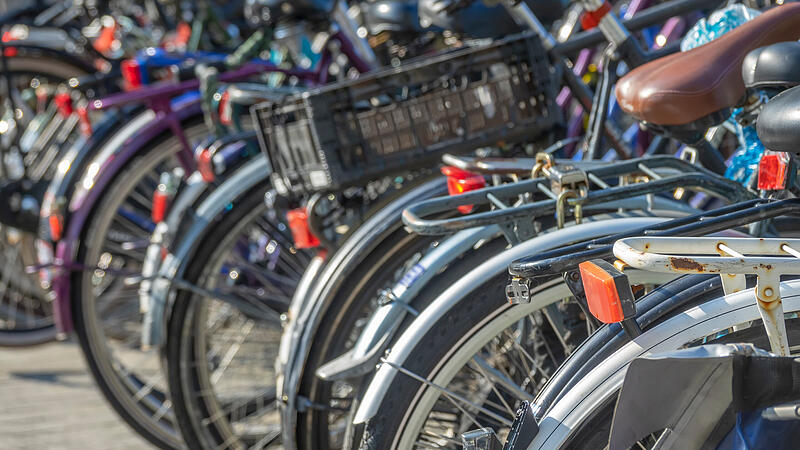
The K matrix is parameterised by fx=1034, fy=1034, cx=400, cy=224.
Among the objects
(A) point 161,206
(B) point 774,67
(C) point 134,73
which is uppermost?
(C) point 134,73

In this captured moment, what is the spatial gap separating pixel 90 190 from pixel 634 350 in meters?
2.81

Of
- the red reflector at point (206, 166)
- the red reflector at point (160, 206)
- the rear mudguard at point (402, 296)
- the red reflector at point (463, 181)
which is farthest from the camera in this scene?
the red reflector at point (160, 206)

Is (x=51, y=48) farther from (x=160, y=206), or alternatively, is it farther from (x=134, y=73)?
(x=160, y=206)

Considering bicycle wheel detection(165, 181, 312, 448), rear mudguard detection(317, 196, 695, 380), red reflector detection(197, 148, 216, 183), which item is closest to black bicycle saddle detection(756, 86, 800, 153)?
rear mudguard detection(317, 196, 695, 380)

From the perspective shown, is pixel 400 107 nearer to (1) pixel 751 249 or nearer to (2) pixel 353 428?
(2) pixel 353 428

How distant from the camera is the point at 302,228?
273 cm

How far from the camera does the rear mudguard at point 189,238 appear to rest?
3.14 metres

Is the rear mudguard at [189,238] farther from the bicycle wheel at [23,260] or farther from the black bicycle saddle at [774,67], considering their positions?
the bicycle wheel at [23,260]

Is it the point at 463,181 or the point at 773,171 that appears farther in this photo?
the point at 463,181

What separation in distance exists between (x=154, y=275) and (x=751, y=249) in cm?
223

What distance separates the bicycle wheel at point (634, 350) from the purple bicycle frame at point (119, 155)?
232cm

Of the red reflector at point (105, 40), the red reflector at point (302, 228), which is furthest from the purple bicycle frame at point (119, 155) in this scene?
the red reflector at point (105, 40)

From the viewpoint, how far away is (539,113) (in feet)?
8.70

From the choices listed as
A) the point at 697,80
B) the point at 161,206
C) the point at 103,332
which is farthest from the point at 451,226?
the point at 103,332
